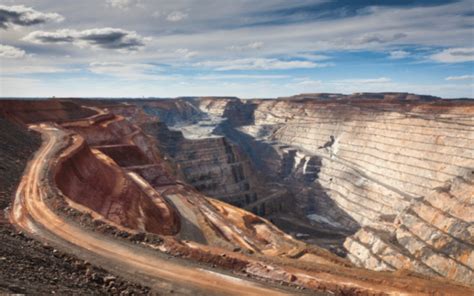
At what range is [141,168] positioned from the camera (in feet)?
178

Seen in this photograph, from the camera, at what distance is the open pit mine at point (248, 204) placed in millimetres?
17984

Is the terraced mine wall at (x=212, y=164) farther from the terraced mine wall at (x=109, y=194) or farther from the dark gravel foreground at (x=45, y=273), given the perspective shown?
the dark gravel foreground at (x=45, y=273)

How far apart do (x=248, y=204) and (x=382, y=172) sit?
1226 inches

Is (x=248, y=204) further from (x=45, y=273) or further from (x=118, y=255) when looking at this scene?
(x=45, y=273)

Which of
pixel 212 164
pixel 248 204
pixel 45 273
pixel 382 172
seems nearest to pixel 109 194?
pixel 45 273

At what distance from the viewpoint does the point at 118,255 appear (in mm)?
19797

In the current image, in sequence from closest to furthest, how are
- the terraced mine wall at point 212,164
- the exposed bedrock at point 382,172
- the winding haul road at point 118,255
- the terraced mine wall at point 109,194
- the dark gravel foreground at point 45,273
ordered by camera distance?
1. the dark gravel foreground at point 45,273
2. the winding haul road at point 118,255
3. the terraced mine wall at point 109,194
4. the exposed bedrock at point 382,172
5. the terraced mine wall at point 212,164

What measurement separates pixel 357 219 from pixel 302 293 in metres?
67.4

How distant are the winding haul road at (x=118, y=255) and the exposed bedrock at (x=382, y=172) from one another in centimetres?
2986

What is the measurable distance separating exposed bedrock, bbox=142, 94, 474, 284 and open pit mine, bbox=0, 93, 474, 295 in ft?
0.88

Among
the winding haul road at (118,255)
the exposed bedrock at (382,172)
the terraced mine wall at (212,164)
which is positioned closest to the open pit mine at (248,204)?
the winding haul road at (118,255)

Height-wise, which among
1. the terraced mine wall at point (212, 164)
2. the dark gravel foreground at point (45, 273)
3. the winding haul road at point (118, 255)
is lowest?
the terraced mine wall at point (212, 164)

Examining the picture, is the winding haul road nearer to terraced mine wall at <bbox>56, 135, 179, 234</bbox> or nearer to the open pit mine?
the open pit mine

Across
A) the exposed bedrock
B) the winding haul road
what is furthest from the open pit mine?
the exposed bedrock
